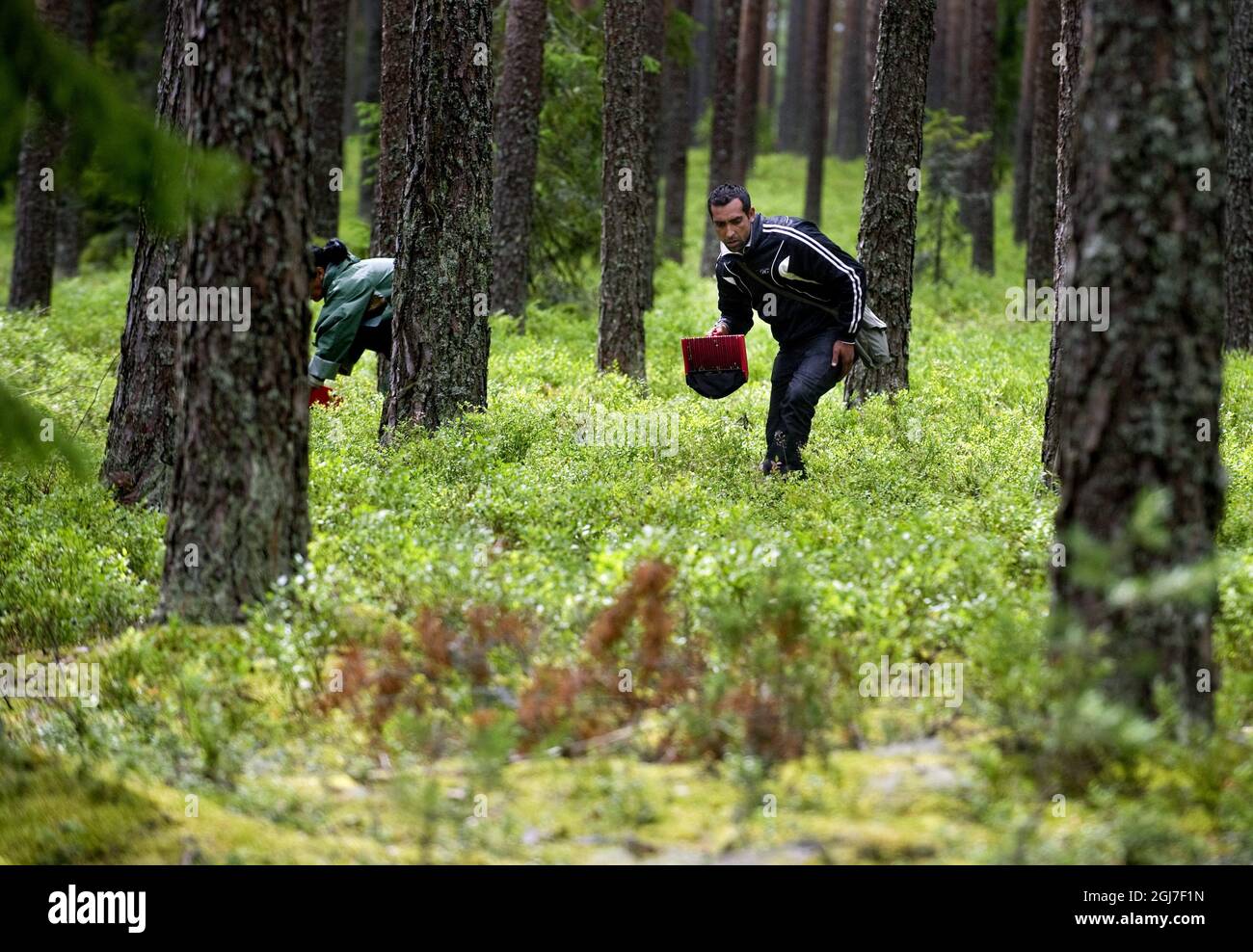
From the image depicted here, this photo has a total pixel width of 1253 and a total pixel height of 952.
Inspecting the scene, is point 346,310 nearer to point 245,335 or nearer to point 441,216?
point 441,216

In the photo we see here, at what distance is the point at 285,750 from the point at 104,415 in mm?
7610

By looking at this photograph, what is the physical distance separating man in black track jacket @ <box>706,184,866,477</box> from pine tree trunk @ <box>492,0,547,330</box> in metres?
8.13

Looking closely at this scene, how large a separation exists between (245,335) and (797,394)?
4147mm

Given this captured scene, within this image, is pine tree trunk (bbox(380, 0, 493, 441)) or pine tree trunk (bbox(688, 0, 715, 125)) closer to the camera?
pine tree trunk (bbox(380, 0, 493, 441))

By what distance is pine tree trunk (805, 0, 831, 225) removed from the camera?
30.8 meters

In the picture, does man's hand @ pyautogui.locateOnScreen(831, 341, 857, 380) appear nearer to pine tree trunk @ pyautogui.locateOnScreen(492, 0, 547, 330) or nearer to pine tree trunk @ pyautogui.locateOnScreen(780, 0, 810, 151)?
pine tree trunk @ pyautogui.locateOnScreen(492, 0, 547, 330)

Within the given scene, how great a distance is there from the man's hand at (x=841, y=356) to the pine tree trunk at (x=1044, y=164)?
43.4 feet

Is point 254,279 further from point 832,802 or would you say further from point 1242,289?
point 1242,289

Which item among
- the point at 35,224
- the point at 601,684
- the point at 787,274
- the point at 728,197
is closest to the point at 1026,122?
the point at 35,224

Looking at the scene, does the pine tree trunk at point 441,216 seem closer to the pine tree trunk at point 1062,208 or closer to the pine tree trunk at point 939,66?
the pine tree trunk at point 1062,208

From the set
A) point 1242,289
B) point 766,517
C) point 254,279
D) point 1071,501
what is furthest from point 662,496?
point 1242,289
